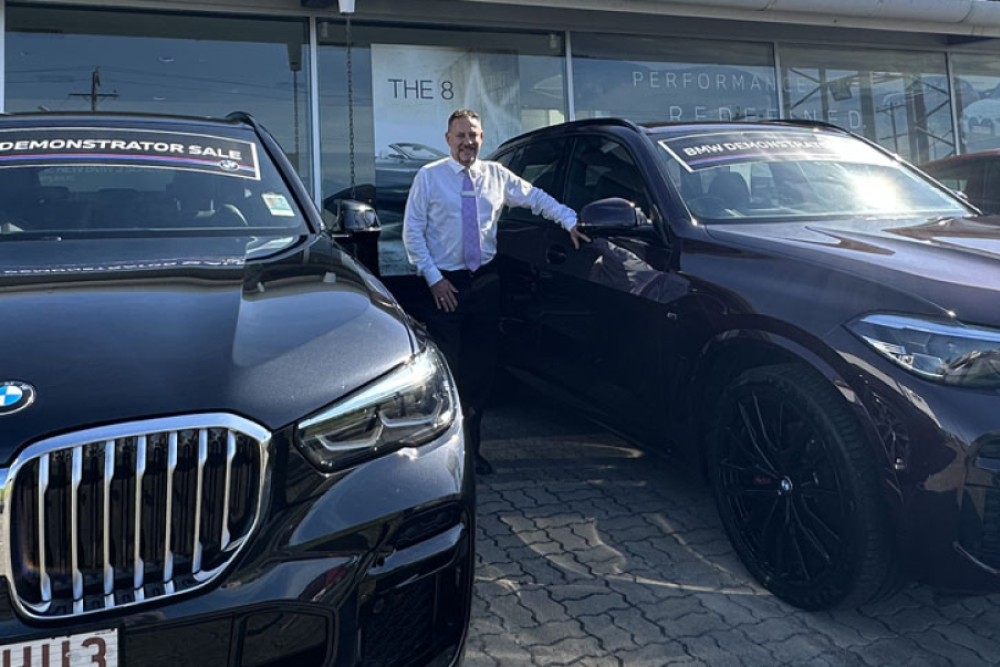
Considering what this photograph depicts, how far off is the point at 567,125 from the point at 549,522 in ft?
7.00

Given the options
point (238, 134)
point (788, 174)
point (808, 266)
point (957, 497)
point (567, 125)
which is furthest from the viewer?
point (567, 125)

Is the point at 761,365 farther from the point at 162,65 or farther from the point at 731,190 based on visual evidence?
the point at 162,65

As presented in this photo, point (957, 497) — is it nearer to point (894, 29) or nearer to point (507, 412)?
point (507, 412)

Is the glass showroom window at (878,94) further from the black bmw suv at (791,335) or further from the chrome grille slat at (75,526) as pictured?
the chrome grille slat at (75,526)

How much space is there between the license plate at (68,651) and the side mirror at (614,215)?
245 centimetres

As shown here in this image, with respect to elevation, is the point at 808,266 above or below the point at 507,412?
above

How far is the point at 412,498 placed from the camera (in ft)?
5.49

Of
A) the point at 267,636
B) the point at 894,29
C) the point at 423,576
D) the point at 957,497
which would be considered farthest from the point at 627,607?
the point at 894,29

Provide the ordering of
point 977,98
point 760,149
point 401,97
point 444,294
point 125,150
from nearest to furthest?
point 125,150 < point 760,149 < point 444,294 < point 401,97 < point 977,98

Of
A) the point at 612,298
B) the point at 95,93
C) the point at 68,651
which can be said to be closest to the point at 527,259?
the point at 612,298

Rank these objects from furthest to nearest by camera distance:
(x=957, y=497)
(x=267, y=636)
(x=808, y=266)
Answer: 1. (x=808, y=266)
2. (x=957, y=497)
3. (x=267, y=636)

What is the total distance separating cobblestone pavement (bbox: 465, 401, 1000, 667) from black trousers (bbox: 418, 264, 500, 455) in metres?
0.52

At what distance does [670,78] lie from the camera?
942 cm

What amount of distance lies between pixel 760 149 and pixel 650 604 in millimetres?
2118
